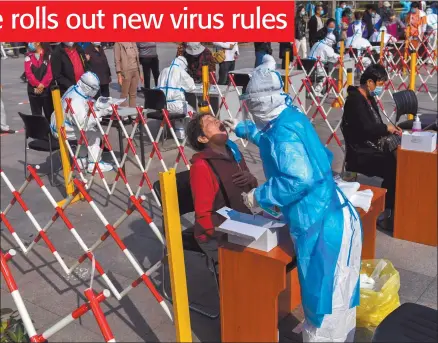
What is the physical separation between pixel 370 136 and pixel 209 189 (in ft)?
7.57

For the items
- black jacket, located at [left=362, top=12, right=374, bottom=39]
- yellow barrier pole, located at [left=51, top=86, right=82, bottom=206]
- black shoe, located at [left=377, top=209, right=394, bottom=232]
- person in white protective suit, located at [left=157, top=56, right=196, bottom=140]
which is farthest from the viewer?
black jacket, located at [left=362, top=12, right=374, bottom=39]

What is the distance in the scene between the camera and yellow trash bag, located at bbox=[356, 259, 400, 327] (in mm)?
3537

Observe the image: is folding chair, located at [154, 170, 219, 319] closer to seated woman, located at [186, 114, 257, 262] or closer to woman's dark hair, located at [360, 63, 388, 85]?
seated woman, located at [186, 114, 257, 262]

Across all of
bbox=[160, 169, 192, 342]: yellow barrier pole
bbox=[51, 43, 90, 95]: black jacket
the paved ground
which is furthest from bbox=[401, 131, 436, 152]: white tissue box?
bbox=[51, 43, 90, 95]: black jacket

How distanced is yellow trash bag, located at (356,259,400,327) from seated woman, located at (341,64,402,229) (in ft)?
4.70

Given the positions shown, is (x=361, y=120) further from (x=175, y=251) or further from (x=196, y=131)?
(x=175, y=251)

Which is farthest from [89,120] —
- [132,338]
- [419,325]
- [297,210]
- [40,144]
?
[419,325]

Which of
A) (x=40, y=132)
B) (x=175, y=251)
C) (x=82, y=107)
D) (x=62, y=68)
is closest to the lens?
(x=175, y=251)

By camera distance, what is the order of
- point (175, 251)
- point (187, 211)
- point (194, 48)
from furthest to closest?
1. point (194, 48)
2. point (187, 211)
3. point (175, 251)

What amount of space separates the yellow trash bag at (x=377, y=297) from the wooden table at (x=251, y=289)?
2.45 ft

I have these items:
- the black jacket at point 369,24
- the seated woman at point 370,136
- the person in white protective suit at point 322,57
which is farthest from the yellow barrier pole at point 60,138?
the black jacket at point 369,24

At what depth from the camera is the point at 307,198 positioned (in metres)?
2.76

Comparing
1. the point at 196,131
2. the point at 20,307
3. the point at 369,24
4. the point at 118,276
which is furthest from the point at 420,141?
the point at 369,24

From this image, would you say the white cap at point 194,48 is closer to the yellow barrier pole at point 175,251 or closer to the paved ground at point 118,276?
the paved ground at point 118,276
